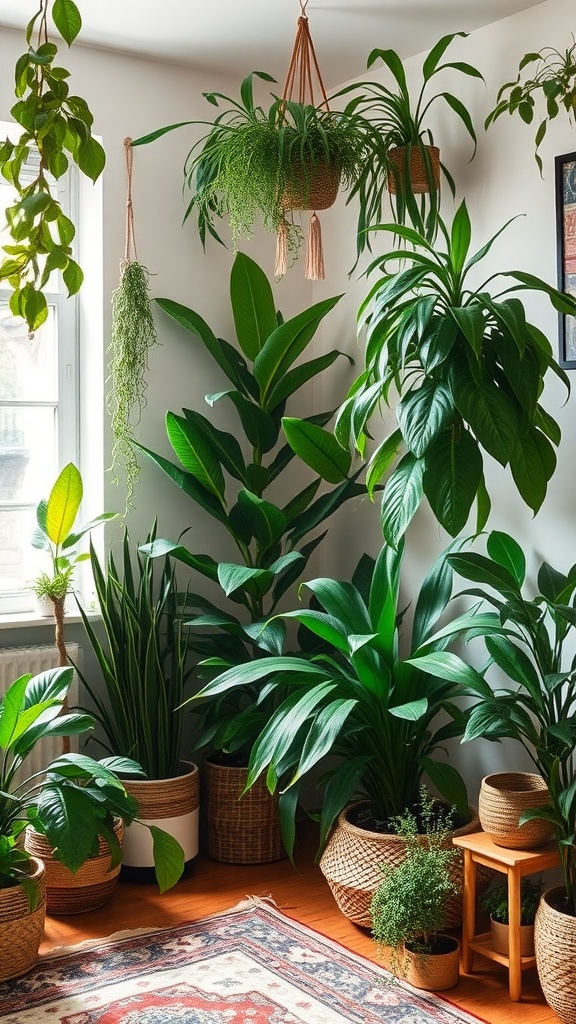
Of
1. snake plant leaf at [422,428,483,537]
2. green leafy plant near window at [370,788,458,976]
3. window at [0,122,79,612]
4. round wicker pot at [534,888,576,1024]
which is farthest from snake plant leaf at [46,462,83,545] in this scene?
round wicker pot at [534,888,576,1024]

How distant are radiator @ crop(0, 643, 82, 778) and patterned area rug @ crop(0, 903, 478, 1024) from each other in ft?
2.44

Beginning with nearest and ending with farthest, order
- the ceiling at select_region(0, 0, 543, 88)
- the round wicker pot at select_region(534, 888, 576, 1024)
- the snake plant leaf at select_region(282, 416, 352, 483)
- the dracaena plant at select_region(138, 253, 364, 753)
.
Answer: the round wicker pot at select_region(534, 888, 576, 1024), the ceiling at select_region(0, 0, 543, 88), the snake plant leaf at select_region(282, 416, 352, 483), the dracaena plant at select_region(138, 253, 364, 753)

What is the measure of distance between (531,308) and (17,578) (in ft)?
6.49

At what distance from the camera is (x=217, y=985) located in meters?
2.71

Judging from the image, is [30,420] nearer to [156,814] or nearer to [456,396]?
[156,814]

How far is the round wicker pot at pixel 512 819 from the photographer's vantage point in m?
2.70

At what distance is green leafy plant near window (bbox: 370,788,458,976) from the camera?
2680 millimetres

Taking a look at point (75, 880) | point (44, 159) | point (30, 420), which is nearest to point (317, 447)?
point (30, 420)

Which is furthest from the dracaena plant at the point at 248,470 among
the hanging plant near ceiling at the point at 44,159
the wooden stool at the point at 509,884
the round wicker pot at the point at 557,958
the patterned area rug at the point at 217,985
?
the hanging plant near ceiling at the point at 44,159

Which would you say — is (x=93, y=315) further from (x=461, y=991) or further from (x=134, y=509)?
(x=461, y=991)

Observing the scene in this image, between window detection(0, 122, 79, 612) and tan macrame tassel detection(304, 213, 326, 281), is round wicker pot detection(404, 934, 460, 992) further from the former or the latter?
tan macrame tassel detection(304, 213, 326, 281)

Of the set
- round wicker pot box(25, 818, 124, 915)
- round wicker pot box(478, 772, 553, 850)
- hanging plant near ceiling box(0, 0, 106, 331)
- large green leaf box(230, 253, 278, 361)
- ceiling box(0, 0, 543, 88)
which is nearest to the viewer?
hanging plant near ceiling box(0, 0, 106, 331)

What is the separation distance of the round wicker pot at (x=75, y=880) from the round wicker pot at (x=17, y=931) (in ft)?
0.97

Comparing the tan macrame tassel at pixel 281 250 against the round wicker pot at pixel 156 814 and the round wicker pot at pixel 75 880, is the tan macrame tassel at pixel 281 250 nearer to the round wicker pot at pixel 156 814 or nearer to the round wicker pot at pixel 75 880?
the round wicker pot at pixel 156 814
